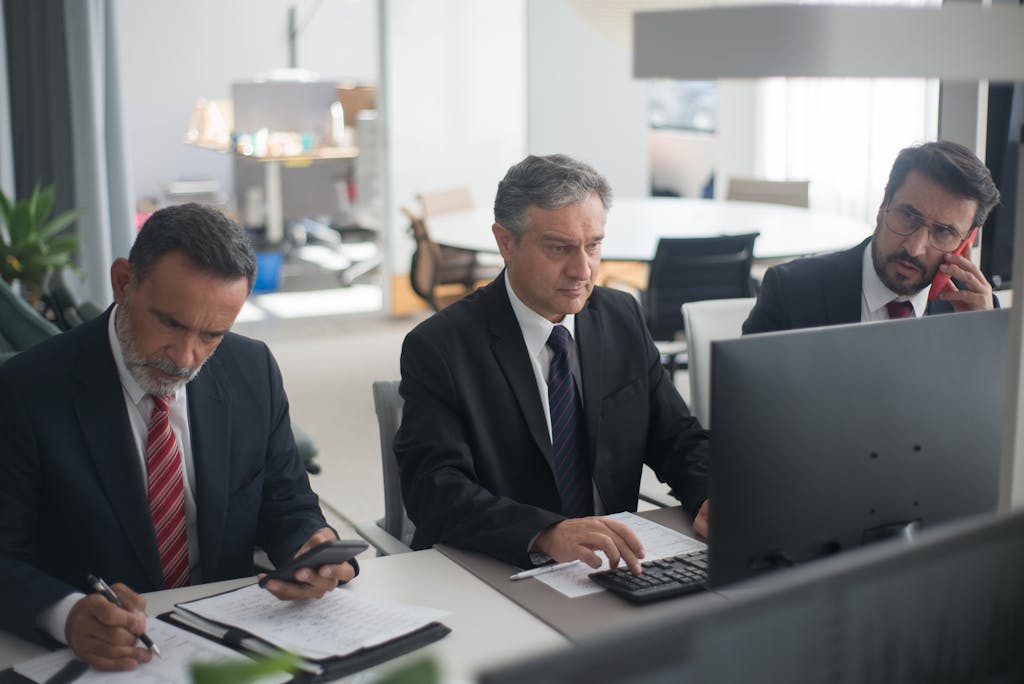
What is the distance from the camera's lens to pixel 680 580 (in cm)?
187

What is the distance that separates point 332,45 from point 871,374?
30.6 ft

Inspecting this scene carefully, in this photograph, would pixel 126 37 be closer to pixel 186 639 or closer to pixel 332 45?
pixel 332 45

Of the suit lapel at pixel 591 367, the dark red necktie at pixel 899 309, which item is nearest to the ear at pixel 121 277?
the suit lapel at pixel 591 367

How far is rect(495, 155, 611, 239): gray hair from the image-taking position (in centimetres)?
230

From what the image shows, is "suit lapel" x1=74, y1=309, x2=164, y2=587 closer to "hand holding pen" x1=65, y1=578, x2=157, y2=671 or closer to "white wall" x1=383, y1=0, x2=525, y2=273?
"hand holding pen" x1=65, y1=578, x2=157, y2=671

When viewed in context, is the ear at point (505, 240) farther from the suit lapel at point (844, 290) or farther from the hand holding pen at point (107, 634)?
the hand holding pen at point (107, 634)

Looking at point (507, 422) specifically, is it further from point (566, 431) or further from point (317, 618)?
point (317, 618)

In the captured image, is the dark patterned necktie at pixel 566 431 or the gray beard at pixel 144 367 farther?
the dark patterned necktie at pixel 566 431

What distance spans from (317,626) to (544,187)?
1.00 metres

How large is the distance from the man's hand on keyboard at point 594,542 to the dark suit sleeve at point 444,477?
40 millimetres

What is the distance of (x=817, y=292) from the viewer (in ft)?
8.61

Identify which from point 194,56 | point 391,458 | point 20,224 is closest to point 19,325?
point 391,458

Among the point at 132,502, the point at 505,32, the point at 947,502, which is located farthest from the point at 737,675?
the point at 505,32

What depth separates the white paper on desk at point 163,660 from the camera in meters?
1.54
